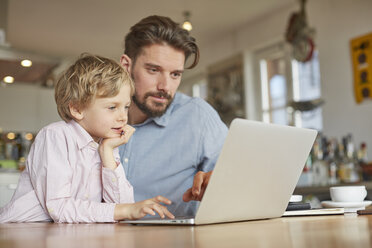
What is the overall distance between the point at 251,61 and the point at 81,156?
15.1 ft

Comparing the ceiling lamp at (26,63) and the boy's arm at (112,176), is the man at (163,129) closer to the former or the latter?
the boy's arm at (112,176)

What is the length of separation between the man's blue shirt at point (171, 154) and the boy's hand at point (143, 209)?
19.4 inches

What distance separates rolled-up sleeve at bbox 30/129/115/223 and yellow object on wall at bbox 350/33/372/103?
3.31 m

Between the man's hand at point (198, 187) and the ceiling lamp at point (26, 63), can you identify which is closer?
the man's hand at point (198, 187)

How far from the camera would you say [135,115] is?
1.53 metres

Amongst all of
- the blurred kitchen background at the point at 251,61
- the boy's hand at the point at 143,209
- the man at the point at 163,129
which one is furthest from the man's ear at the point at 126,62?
the blurred kitchen background at the point at 251,61

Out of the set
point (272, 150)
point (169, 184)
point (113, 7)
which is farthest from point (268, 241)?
point (113, 7)

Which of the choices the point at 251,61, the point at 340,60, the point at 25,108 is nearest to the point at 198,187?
the point at 340,60

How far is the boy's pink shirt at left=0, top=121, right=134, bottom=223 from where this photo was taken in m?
0.97

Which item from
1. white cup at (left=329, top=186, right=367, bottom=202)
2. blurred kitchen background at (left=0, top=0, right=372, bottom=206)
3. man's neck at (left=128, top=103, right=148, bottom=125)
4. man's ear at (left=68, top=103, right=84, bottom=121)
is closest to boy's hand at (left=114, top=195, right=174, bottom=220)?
man's ear at (left=68, top=103, right=84, bottom=121)

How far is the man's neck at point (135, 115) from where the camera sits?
1.51 metres

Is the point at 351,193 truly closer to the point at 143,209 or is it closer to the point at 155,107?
the point at 143,209

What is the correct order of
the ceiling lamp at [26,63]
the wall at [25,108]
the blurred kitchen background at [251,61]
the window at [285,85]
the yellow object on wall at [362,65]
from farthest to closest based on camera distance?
the wall at [25,108] → the window at [285,85] → the yellow object on wall at [362,65] → the blurred kitchen background at [251,61] → the ceiling lamp at [26,63]

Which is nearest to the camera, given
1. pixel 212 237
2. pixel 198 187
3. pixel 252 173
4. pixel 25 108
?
pixel 212 237
